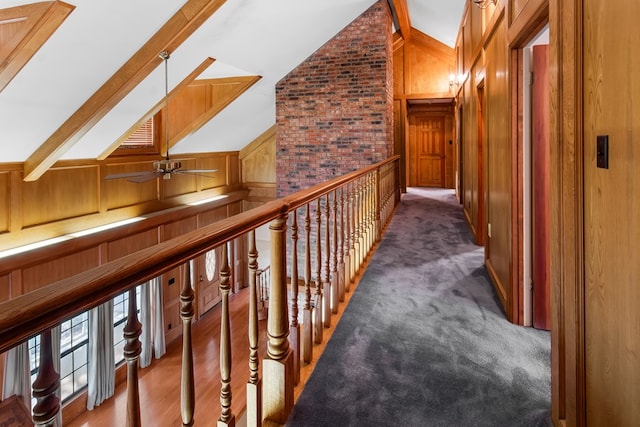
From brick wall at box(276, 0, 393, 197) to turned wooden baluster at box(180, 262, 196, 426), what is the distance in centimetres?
602

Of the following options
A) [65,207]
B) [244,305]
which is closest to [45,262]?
[65,207]

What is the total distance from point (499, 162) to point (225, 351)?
2.45m

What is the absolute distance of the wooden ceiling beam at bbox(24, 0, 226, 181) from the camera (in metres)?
4.34

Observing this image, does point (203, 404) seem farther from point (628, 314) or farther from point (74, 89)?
point (628, 314)

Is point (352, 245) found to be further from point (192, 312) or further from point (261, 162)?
point (261, 162)

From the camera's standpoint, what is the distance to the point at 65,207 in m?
5.64

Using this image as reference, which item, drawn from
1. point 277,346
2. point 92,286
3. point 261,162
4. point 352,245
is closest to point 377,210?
point 352,245

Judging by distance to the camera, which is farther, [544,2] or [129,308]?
[544,2]

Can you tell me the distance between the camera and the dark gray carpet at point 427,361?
1.69m

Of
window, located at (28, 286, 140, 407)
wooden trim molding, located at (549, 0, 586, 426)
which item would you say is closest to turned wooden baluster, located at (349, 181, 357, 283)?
wooden trim molding, located at (549, 0, 586, 426)

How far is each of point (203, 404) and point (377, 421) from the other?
5.01 meters

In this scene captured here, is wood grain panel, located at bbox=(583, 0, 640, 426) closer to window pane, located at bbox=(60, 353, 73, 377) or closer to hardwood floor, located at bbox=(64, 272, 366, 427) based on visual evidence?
hardwood floor, located at bbox=(64, 272, 366, 427)

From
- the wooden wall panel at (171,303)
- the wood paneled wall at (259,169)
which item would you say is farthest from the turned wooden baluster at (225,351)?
the wood paneled wall at (259,169)

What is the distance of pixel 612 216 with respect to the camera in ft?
3.76
